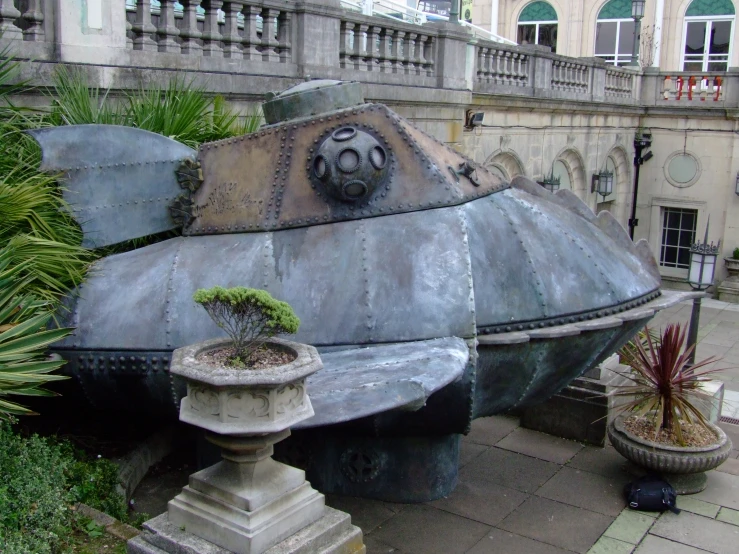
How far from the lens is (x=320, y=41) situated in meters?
9.51

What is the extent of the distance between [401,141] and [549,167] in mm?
10956

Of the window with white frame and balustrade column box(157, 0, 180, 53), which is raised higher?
balustrade column box(157, 0, 180, 53)

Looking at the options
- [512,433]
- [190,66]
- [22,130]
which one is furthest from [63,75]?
[512,433]

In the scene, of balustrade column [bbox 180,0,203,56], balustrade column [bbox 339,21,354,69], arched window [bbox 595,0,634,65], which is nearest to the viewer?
balustrade column [bbox 180,0,203,56]

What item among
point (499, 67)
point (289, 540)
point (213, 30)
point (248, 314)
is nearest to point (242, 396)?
point (248, 314)

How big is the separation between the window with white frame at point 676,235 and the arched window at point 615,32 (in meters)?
4.65

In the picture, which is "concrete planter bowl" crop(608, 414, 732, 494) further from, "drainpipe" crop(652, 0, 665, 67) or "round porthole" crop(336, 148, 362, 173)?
"drainpipe" crop(652, 0, 665, 67)

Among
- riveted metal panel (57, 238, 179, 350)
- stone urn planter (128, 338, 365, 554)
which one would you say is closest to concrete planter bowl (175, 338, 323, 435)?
stone urn planter (128, 338, 365, 554)

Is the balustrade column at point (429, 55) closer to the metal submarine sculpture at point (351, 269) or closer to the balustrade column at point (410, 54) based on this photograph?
the balustrade column at point (410, 54)

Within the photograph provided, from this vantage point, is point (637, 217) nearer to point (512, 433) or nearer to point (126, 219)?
point (512, 433)

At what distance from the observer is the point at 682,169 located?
2014 centimetres

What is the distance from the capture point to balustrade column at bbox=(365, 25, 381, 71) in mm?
10523

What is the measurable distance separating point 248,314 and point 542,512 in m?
3.58

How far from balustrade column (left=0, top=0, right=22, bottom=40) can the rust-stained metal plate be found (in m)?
2.30
